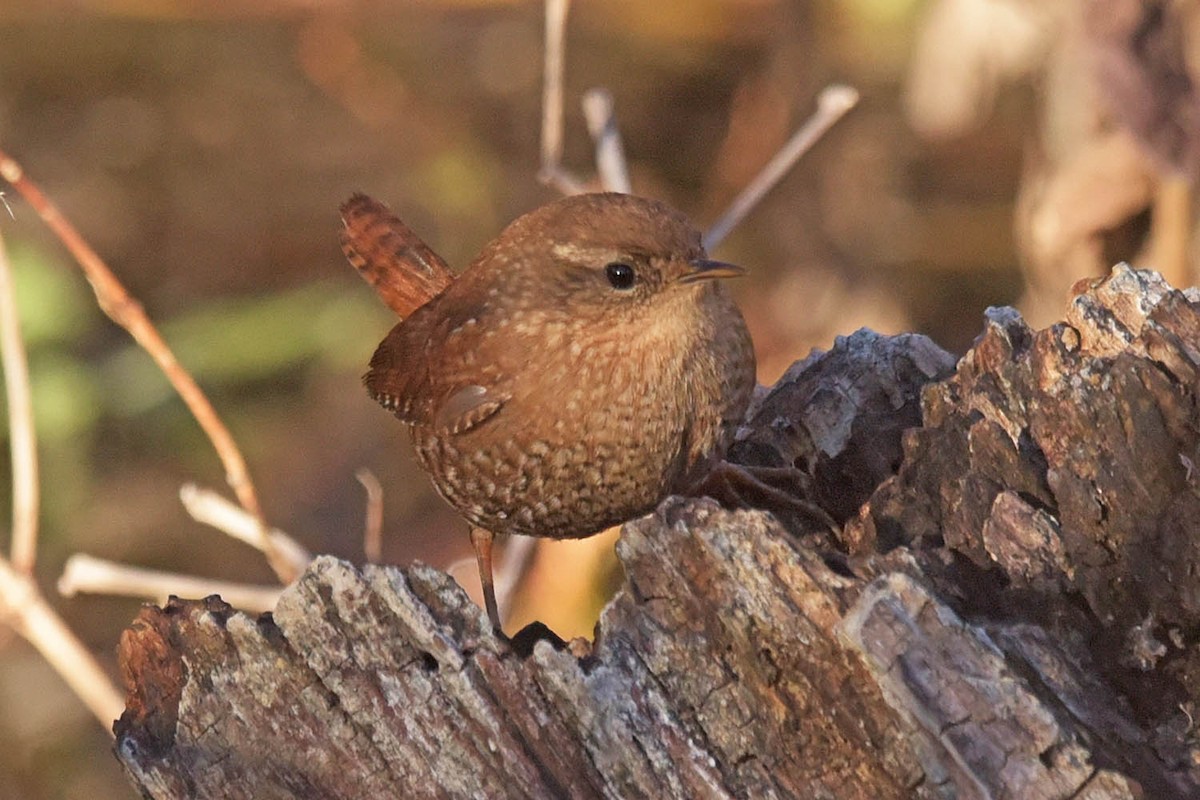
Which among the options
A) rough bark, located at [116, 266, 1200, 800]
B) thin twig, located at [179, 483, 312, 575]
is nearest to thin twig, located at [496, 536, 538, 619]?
thin twig, located at [179, 483, 312, 575]

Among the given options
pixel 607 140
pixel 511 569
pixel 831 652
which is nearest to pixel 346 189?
pixel 607 140

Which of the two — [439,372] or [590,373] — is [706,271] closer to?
[590,373]

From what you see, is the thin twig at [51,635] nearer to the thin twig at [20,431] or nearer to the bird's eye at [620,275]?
the thin twig at [20,431]

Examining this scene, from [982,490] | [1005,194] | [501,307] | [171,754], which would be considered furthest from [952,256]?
[171,754]

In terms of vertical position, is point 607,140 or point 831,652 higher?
point 607,140

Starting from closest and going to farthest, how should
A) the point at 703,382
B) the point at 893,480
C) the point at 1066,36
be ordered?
the point at 893,480
the point at 703,382
the point at 1066,36

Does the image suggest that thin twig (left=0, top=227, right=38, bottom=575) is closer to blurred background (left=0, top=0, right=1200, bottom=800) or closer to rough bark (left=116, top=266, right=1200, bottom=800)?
rough bark (left=116, top=266, right=1200, bottom=800)

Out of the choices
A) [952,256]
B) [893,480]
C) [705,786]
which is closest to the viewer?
[705,786]

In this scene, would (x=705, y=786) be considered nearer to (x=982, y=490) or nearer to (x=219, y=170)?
(x=982, y=490)
